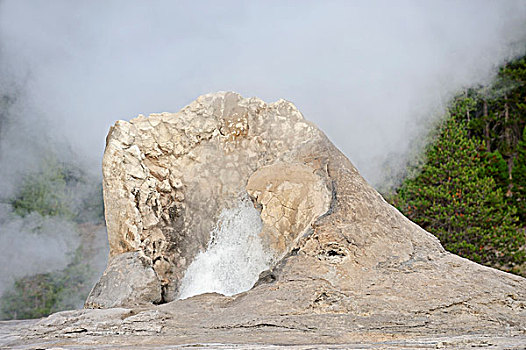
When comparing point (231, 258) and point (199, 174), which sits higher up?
point (199, 174)

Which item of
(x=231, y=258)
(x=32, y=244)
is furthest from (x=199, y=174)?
(x=32, y=244)

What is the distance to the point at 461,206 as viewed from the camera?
9.77 m

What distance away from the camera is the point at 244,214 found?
17.4ft

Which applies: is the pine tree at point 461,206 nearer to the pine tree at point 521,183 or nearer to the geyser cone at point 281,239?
the pine tree at point 521,183

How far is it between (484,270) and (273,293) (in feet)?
5.21

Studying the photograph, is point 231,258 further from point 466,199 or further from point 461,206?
point 466,199

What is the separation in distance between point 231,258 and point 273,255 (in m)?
0.52

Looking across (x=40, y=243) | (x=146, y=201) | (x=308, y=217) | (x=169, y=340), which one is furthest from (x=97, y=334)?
(x=40, y=243)

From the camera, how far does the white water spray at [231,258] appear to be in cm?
468

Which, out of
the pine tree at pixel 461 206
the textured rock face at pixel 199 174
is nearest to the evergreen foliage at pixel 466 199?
the pine tree at pixel 461 206

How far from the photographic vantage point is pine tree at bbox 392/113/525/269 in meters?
9.61

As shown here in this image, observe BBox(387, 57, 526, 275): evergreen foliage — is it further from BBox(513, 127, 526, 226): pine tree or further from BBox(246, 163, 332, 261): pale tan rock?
BBox(246, 163, 332, 261): pale tan rock

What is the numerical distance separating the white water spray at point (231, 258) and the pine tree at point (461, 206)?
577 cm

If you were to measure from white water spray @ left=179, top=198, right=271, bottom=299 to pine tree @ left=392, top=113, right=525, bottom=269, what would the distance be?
5.77m
